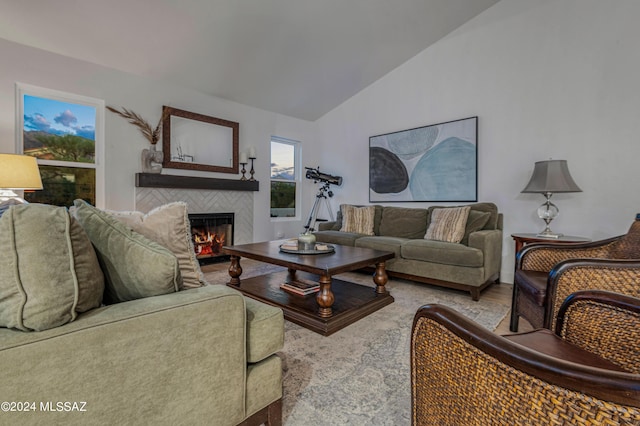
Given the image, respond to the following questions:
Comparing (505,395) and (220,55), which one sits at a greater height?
(220,55)

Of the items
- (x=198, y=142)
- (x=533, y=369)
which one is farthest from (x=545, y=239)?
(x=198, y=142)

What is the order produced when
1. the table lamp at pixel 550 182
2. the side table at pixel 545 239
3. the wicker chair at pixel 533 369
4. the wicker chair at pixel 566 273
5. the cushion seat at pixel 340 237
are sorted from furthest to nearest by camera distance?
the cushion seat at pixel 340 237
the table lamp at pixel 550 182
the side table at pixel 545 239
the wicker chair at pixel 566 273
the wicker chair at pixel 533 369

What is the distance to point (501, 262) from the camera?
3520 millimetres

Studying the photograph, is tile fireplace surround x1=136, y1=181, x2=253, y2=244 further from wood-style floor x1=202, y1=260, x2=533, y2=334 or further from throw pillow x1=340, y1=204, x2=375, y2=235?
wood-style floor x1=202, y1=260, x2=533, y2=334

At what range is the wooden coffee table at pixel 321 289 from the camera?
6.91ft

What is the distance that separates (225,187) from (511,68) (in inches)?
152

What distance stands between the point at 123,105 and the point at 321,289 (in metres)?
3.19

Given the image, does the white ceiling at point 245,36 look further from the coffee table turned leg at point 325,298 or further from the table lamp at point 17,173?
the coffee table turned leg at point 325,298

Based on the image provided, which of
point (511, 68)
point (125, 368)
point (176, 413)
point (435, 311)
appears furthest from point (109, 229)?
point (511, 68)

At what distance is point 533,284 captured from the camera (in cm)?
173

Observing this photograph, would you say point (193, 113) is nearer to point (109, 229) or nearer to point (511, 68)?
point (109, 229)

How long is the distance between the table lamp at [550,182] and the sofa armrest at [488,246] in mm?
430

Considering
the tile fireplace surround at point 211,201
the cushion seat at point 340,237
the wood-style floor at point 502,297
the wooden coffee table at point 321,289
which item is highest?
the tile fireplace surround at point 211,201

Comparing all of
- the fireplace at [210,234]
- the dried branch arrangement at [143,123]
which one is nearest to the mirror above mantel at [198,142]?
the dried branch arrangement at [143,123]
